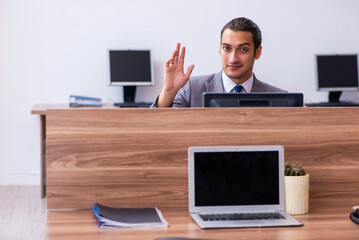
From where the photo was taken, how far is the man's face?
9.02ft

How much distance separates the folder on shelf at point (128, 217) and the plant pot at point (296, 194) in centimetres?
42

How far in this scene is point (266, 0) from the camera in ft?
16.0

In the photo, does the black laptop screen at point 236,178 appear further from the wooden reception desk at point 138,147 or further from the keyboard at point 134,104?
the keyboard at point 134,104

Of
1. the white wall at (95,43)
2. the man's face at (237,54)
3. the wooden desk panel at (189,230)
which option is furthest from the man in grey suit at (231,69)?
the white wall at (95,43)

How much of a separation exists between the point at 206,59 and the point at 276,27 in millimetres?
733

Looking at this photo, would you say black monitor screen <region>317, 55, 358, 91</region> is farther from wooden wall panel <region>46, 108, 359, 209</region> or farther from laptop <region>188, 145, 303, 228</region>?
laptop <region>188, 145, 303, 228</region>

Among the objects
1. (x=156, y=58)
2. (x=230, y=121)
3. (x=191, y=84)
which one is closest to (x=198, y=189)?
(x=230, y=121)

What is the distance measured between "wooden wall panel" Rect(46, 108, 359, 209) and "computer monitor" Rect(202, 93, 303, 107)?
0.25ft

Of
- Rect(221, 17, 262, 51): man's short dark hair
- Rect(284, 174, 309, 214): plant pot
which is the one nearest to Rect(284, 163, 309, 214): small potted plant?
Rect(284, 174, 309, 214): plant pot

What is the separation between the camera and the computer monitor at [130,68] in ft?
15.2

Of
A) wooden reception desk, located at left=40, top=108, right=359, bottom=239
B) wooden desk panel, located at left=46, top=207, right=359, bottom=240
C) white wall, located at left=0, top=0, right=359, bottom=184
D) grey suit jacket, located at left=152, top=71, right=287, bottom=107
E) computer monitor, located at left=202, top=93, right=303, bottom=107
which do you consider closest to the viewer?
wooden desk panel, located at left=46, top=207, right=359, bottom=240

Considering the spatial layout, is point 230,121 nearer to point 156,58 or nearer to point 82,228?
point 82,228

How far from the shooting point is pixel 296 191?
1.69m

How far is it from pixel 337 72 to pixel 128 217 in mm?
3710
